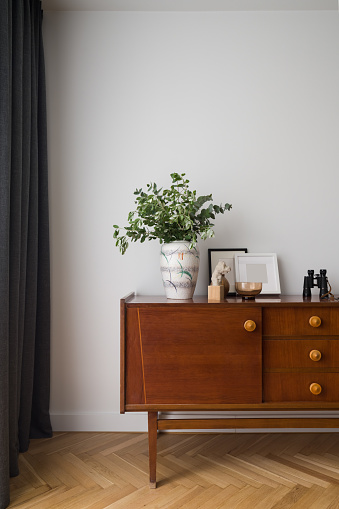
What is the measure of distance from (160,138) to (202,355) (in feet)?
4.20

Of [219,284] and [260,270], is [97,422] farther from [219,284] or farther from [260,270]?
[260,270]

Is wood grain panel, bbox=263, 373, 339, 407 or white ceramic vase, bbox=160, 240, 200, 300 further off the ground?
white ceramic vase, bbox=160, 240, 200, 300

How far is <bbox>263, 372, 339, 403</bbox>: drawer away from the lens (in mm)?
1757

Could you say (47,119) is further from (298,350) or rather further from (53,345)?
(298,350)

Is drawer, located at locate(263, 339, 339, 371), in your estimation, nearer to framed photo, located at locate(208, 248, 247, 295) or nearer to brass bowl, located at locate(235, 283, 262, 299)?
brass bowl, located at locate(235, 283, 262, 299)

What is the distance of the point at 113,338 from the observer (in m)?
2.32

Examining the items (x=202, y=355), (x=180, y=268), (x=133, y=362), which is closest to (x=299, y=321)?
(x=202, y=355)

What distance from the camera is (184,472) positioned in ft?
6.05

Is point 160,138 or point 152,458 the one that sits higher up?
point 160,138

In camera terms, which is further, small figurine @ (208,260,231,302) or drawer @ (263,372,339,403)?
small figurine @ (208,260,231,302)

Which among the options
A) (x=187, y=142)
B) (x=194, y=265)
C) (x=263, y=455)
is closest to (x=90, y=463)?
(x=263, y=455)

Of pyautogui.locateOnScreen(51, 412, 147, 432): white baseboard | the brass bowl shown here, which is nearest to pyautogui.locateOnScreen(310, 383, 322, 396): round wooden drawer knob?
the brass bowl

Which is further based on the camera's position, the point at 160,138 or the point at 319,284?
the point at 160,138

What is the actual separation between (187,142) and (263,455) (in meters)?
1.75
